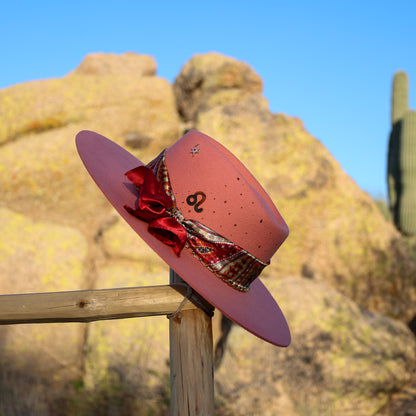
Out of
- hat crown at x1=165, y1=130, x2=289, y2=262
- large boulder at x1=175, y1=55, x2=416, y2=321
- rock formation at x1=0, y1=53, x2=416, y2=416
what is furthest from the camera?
large boulder at x1=175, y1=55, x2=416, y2=321

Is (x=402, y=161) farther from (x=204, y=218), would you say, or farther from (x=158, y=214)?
(x=158, y=214)

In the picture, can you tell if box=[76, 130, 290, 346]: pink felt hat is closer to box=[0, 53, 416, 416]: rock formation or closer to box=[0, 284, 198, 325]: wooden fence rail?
box=[0, 284, 198, 325]: wooden fence rail

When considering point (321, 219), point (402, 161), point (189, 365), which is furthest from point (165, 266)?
point (402, 161)

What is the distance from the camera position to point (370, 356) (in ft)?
15.1

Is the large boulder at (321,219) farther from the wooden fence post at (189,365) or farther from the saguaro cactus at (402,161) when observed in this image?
the saguaro cactus at (402,161)

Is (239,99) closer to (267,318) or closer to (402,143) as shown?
(267,318)

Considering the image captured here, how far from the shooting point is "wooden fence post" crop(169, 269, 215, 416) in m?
2.01

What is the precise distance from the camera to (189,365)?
202cm

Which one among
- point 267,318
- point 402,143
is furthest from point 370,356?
point 402,143

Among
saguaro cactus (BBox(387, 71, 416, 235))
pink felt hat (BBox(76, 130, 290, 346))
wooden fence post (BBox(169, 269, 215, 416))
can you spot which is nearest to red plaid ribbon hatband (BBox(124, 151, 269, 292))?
pink felt hat (BBox(76, 130, 290, 346))

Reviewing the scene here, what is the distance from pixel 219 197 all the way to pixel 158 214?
284mm

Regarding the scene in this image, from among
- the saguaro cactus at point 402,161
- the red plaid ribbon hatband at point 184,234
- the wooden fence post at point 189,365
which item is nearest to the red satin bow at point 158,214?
the red plaid ribbon hatband at point 184,234

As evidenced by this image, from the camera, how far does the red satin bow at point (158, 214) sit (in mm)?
1830

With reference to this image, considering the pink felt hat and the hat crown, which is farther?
the hat crown
